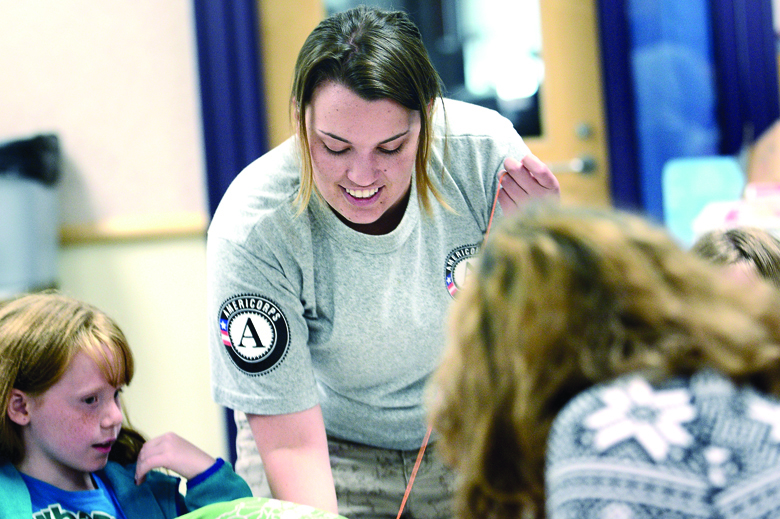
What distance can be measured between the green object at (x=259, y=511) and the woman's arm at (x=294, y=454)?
0.15 metres

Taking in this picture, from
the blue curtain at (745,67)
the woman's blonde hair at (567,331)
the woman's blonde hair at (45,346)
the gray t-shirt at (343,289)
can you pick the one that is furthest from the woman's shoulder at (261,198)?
the blue curtain at (745,67)

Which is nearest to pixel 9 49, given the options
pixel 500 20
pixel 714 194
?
pixel 500 20

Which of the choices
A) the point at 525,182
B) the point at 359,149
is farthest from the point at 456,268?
the point at 359,149

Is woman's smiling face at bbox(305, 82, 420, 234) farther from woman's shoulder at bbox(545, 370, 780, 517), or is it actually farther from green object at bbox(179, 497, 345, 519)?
woman's shoulder at bbox(545, 370, 780, 517)

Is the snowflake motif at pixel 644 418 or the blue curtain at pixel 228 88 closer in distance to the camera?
the snowflake motif at pixel 644 418

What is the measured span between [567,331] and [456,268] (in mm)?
631

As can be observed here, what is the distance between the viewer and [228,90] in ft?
7.40

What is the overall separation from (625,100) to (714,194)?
384 millimetres

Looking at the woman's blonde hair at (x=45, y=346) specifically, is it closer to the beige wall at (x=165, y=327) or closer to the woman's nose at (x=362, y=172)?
the woman's nose at (x=362, y=172)

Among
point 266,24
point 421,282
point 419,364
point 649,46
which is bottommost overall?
point 419,364

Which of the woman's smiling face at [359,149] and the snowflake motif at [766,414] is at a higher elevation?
the woman's smiling face at [359,149]

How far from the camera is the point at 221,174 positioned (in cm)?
226

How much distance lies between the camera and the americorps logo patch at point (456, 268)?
1.21 metres

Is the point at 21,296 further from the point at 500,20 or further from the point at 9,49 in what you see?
the point at 500,20
